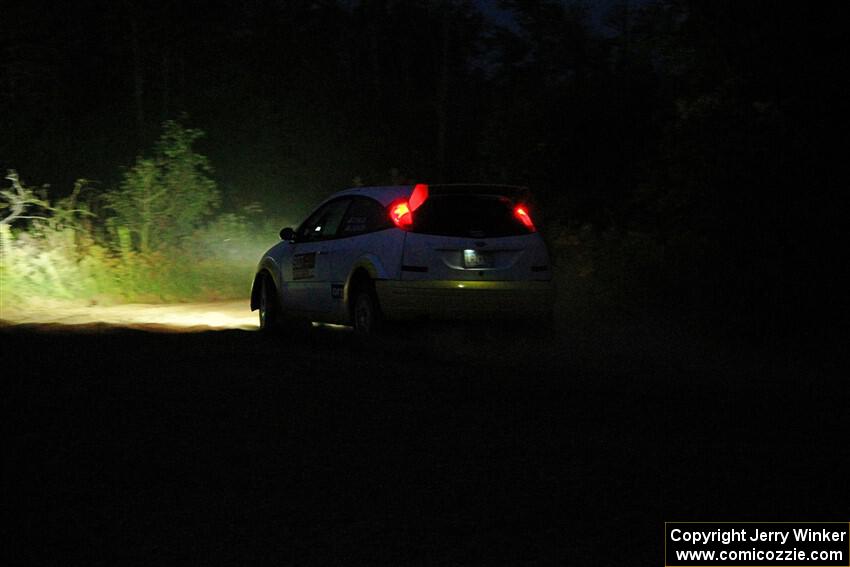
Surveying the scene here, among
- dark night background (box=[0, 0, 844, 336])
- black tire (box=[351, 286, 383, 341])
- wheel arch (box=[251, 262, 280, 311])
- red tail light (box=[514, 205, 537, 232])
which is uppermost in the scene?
dark night background (box=[0, 0, 844, 336])

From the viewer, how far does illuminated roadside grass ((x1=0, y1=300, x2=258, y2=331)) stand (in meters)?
15.7

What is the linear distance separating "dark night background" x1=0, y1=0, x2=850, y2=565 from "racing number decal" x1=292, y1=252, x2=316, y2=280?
1097 mm

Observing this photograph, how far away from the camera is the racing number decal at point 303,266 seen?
14.4 metres

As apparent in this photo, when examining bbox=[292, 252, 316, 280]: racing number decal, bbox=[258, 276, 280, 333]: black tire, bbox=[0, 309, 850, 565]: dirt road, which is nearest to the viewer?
bbox=[0, 309, 850, 565]: dirt road

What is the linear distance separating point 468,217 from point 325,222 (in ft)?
7.16

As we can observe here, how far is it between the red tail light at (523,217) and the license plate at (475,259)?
0.62 m

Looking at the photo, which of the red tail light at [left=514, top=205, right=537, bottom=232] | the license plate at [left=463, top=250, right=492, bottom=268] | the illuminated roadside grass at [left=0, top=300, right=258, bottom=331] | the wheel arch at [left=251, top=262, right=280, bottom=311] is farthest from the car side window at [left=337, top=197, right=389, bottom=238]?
the illuminated roadside grass at [left=0, top=300, right=258, bottom=331]

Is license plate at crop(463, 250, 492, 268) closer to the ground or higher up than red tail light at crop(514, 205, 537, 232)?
closer to the ground

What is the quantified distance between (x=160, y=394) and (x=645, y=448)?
12.8 ft

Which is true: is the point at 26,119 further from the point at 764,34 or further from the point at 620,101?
the point at 764,34

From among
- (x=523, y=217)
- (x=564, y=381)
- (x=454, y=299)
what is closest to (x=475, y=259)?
(x=454, y=299)

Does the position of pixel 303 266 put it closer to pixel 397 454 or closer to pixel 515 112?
pixel 397 454

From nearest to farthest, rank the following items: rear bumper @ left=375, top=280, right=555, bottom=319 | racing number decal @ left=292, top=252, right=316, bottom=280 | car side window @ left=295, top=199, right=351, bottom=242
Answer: rear bumper @ left=375, top=280, right=555, bottom=319 < car side window @ left=295, top=199, right=351, bottom=242 < racing number decal @ left=292, top=252, right=316, bottom=280

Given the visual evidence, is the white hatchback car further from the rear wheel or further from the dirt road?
the dirt road
